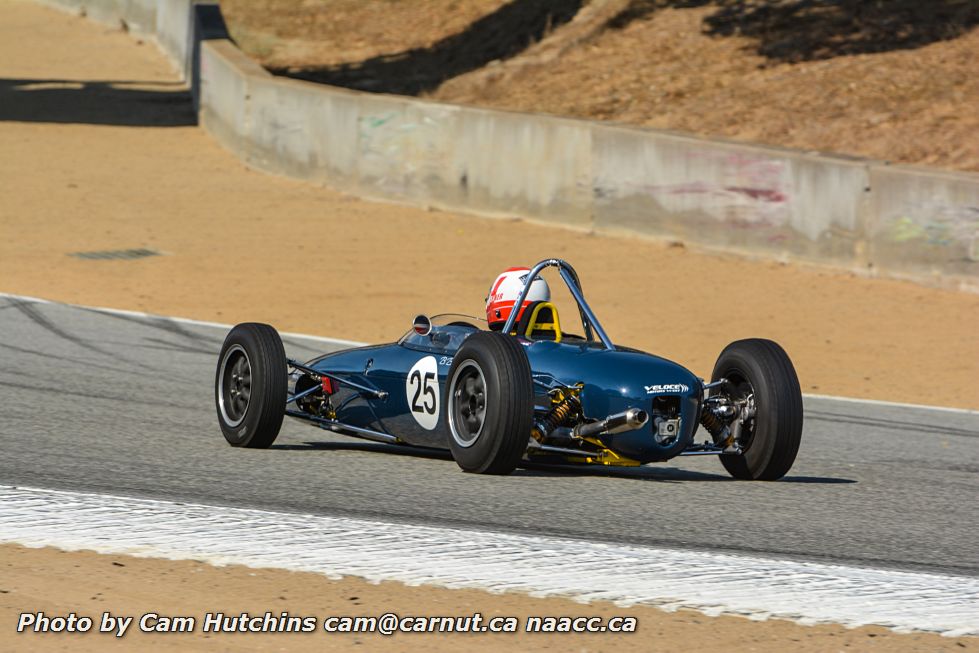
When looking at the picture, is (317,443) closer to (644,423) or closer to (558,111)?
(644,423)

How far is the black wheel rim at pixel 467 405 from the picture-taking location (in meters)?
7.53

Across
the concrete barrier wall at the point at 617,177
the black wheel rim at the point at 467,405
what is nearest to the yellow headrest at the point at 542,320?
the black wheel rim at the point at 467,405

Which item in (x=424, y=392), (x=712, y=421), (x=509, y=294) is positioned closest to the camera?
(x=712, y=421)

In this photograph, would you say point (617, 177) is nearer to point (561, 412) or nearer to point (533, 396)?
point (561, 412)

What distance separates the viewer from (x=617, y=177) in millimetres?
17984

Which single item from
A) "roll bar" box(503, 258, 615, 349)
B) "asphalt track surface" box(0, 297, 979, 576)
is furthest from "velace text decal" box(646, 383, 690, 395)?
"roll bar" box(503, 258, 615, 349)

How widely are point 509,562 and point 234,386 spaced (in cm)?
337

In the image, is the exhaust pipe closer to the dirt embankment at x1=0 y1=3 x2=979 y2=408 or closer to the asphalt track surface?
the asphalt track surface

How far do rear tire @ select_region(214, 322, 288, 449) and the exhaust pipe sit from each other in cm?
177

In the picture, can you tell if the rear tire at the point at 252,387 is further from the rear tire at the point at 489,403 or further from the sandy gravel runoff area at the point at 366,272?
the sandy gravel runoff area at the point at 366,272

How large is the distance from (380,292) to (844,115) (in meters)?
9.17

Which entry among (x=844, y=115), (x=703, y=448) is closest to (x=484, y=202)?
(x=844, y=115)

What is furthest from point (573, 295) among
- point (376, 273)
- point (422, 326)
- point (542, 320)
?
point (376, 273)

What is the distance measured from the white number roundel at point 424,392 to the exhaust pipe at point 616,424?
2.88 ft
